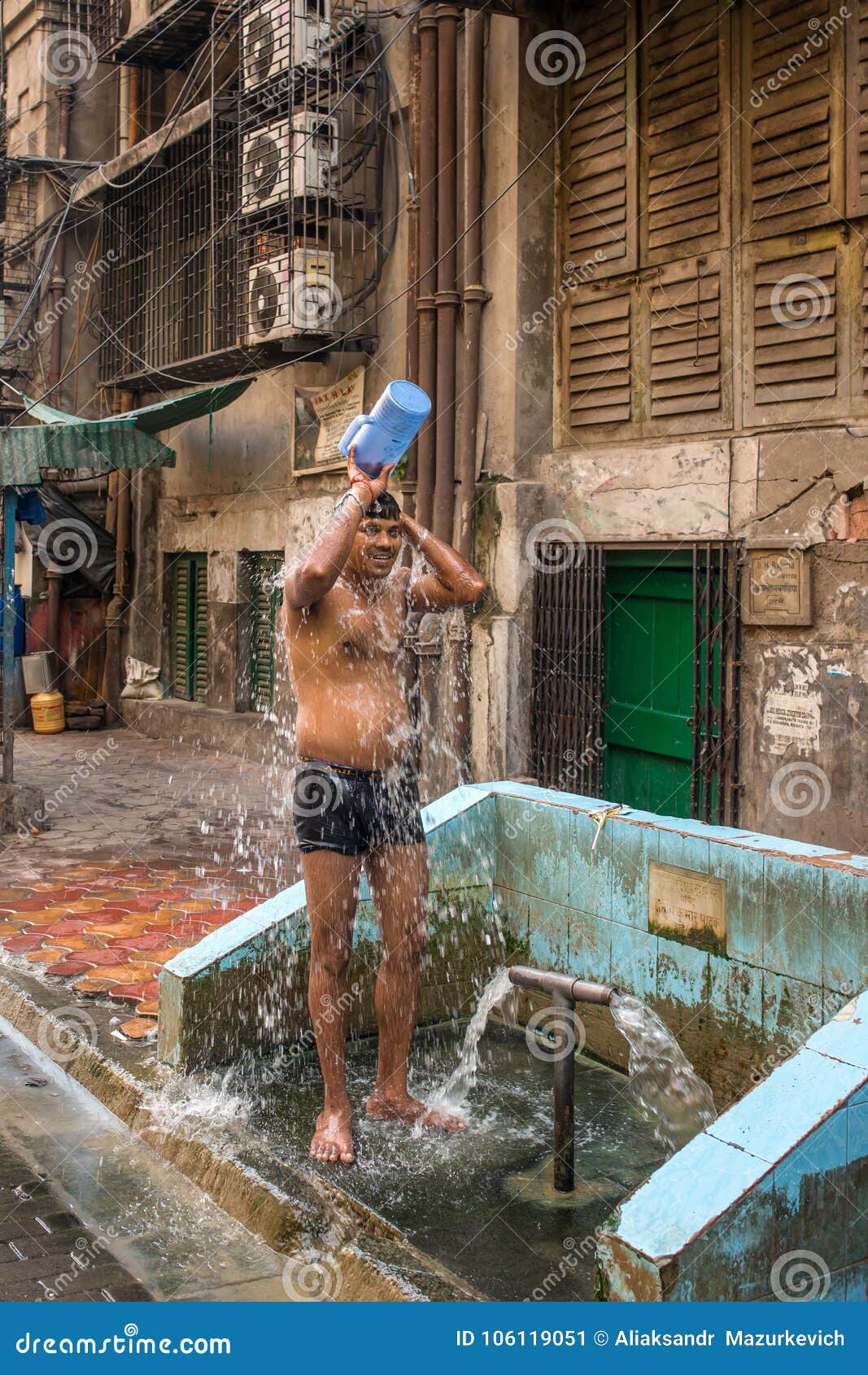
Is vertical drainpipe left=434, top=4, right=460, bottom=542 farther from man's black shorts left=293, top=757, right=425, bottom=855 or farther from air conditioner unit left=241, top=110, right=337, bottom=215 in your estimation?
man's black shorts left=293, top=757, right=425, bottom=855

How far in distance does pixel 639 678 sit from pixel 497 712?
1217 mm

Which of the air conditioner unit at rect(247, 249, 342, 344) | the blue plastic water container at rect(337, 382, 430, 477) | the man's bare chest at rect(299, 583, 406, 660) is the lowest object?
the man's bare chest at rect(299, 583, 406, 660)

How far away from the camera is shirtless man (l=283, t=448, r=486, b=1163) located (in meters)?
4.37

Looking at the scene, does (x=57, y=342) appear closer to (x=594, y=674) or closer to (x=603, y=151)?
(x=603, y=151)

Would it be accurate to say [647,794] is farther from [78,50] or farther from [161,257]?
[78,50]

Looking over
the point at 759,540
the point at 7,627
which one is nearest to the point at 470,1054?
the point at 759,540

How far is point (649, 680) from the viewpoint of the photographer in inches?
343

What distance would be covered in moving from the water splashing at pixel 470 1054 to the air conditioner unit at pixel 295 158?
24.6ft

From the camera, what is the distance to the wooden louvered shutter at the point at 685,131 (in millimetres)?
8023

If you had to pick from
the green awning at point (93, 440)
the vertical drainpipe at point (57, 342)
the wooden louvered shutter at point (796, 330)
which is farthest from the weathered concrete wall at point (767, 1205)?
the vertical drainpipe at point (57, 342)

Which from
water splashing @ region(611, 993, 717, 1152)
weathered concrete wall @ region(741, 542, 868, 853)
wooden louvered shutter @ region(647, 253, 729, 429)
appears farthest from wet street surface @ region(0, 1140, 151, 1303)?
wooden louvered shutter @ region(647, 253, 729, 429)

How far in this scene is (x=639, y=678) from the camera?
881cm

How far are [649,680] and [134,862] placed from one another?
3.74 meters

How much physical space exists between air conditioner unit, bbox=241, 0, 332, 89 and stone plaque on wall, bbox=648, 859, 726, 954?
28.2ft
